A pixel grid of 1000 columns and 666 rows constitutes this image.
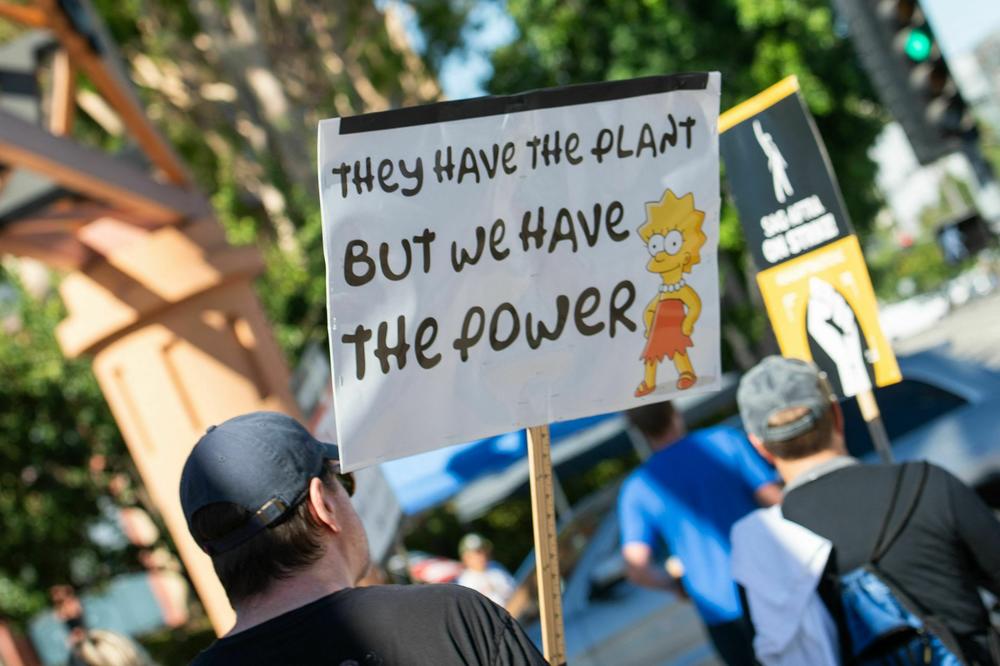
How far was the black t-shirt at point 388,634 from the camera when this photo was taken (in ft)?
6.36

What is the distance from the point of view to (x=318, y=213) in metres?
17.2

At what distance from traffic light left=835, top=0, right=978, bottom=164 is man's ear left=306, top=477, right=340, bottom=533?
529 cm

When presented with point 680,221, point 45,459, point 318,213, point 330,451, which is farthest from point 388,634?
point 318,213

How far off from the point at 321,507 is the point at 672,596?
4408mm

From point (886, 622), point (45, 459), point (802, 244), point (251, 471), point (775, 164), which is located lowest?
point (886, 622)

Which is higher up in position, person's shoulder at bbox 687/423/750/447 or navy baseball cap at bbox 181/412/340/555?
navy baseball cap at bbox 181/412/340/555

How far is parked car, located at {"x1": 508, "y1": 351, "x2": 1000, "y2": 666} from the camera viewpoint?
19.7ft

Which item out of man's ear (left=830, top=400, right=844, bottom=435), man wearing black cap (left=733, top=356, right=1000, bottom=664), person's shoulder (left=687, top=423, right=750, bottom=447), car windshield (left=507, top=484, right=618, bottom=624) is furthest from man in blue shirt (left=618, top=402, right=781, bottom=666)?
car windshield (left=507, top=484, right=618, bottom=624)

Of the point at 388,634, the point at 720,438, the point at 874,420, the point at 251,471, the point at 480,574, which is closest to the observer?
Result: the point at 388,634

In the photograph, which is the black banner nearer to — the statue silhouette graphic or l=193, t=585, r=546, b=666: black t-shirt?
the statue silhouette graphic

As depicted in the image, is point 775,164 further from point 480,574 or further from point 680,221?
point 480,574

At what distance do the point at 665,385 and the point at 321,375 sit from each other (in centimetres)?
299

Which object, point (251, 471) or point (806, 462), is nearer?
point (251, 471)

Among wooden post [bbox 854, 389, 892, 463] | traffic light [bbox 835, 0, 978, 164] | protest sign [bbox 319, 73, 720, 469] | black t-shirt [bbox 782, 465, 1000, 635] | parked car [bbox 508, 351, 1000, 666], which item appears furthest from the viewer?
traffic light [bbox 835, 0, 978, 164]
